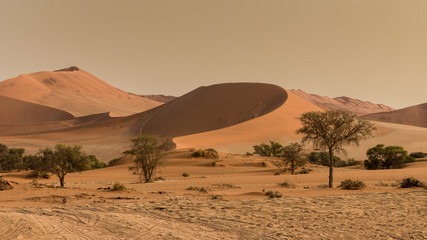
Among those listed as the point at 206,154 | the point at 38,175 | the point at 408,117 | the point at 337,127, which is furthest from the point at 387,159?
the point at 408,117

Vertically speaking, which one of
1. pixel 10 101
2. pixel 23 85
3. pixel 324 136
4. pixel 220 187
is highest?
pixel 23 85

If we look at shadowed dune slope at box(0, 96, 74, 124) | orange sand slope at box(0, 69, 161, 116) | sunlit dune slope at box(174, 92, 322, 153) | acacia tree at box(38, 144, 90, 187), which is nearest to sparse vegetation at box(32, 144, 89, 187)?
acacia tree at box(38, 144, 90, 187)

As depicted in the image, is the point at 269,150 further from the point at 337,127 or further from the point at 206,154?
the point at 337,127

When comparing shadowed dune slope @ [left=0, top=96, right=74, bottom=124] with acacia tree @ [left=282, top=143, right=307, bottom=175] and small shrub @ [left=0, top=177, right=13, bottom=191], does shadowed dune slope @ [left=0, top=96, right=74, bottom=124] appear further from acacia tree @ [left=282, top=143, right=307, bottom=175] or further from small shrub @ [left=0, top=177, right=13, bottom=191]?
small shrub @ [left=0, top=177, right=13, bottom=191]

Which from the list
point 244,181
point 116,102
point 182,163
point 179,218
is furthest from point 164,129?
point 116,102

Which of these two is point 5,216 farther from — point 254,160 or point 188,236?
point 254,160

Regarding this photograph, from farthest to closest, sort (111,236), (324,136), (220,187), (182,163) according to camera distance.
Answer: (182,163), (220,187), (324,136), (111,236)

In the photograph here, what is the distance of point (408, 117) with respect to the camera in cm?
12738

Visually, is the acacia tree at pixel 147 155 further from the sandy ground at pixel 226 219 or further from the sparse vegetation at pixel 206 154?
the sparse vegetation at pixel 206 154

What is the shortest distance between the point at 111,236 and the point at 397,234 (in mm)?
5698

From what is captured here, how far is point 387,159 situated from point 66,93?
5613 inches

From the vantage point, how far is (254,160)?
35.5m

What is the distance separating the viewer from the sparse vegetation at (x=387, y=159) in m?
33.7

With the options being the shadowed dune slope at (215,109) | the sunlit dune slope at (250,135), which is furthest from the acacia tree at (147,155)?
the shadowed dune slope at (215,109)
